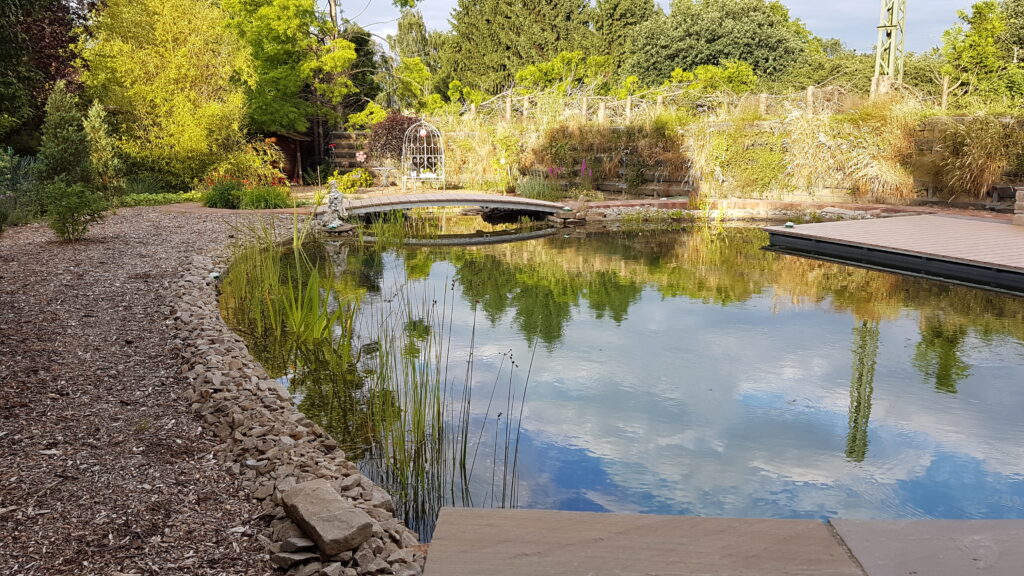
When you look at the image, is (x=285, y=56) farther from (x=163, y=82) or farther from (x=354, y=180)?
(x=163, y=82)

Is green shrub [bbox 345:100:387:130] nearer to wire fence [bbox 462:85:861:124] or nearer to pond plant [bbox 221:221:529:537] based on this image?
wire fence [bbox 462:85:861:124]

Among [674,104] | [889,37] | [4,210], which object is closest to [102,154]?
[4,210]

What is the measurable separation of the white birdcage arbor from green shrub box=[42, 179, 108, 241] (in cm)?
729

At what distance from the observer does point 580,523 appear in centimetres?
202

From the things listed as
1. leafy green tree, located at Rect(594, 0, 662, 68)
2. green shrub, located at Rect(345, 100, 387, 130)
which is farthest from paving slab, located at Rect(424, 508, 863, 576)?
leafy green tree, located at Rect(594, 0, 662, 68)

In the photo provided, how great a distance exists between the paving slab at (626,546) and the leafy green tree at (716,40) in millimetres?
24866

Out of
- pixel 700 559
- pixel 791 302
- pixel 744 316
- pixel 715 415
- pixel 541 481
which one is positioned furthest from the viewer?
pixel 791 302

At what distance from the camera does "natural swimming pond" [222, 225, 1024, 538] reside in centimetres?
279

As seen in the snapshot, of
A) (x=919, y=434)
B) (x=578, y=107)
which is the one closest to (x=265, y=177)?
(x=578, y=107)

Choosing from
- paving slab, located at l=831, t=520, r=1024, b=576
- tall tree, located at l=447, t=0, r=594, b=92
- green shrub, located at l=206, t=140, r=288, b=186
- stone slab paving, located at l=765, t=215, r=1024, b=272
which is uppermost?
tall tree, located at l=447, t=0, r=594, b=92

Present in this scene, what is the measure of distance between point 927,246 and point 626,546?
630 centimetres

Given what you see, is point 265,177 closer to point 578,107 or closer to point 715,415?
point 578,107

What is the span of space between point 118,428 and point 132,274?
3409 millimetres

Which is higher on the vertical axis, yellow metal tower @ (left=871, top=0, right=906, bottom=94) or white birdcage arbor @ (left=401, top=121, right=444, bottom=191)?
yellow metal tower @ (left=871, top=0, right=906, bottom=94)
